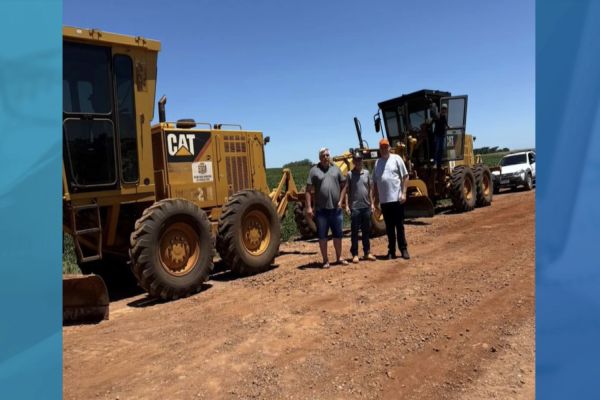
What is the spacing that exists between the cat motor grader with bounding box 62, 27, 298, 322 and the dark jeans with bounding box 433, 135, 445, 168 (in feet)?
21.8

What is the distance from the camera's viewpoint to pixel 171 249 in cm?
592

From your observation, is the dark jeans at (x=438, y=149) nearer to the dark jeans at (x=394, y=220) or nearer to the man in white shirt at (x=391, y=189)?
the man in white shirt at (x=391, y=189)

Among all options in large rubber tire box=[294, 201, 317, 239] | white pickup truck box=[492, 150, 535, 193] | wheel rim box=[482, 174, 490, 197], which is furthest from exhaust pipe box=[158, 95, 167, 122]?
white pickup truck box=[492, 150, 535, 193]

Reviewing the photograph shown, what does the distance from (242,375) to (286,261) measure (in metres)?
4.45

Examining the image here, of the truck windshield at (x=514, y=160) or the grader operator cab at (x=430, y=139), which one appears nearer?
the grader operator cab at (x=430, y=139)

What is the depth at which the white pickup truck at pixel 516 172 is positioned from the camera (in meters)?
19.9

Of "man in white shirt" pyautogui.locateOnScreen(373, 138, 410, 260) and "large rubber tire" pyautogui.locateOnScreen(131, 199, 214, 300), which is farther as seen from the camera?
"man in white shirt" pyautogui.locateOnScreen(373, 138, 410, 260)

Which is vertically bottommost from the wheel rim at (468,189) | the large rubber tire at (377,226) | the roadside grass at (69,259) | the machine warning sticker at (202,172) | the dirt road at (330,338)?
the dirt road at (330,338)

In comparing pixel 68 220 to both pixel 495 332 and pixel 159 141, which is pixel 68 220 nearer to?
pixel 159 141

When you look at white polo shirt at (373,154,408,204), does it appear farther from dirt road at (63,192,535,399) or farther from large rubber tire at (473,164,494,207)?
large rubber tire at (473,164,494,207)

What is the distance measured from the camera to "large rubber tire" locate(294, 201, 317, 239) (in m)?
10.1

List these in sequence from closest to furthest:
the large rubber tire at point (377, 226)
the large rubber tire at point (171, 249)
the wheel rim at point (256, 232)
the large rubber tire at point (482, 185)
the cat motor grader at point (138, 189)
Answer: the cat motor grader at point (138, 189) → the large rubber tire at point (171, 249) → the wheel rim at point (256, 232) → the large rubber tire at point (377, 226) → the large rubber tire at point (482, 185)

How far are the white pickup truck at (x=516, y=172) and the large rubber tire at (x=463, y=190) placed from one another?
733cm

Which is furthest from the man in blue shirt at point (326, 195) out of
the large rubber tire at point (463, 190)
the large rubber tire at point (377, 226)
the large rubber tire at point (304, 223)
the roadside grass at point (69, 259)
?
the large rubber tire at point (463, 190)
